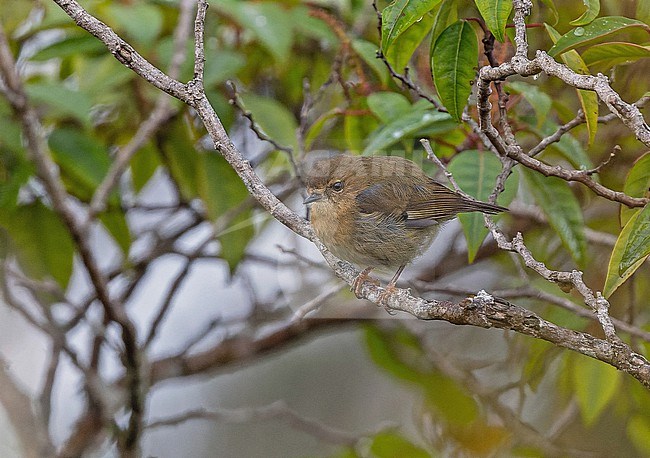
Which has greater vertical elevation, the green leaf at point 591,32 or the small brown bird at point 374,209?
the green leaf at point 591,32

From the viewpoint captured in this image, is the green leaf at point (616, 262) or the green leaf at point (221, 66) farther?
the green leaf at point (221, 66)

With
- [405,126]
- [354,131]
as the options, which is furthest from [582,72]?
[354,131]

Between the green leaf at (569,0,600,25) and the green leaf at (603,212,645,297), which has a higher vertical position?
the green leaf at (569,0,600,25)

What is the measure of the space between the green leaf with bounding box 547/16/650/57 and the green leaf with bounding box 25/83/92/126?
1.51 metres

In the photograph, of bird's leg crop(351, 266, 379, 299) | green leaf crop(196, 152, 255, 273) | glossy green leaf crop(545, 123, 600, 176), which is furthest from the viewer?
green leaf crop(196, 152, 255, 273)

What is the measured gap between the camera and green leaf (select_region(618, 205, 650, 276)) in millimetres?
1501

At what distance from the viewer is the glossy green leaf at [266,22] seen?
250 centimetres

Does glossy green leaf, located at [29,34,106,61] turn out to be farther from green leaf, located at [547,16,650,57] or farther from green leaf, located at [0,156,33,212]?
green leaf, located at [547,16,650,57]

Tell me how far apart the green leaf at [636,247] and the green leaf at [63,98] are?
1.68 m

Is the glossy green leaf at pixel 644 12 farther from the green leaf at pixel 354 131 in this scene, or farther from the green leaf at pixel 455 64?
the green leaf at pixel 354 131

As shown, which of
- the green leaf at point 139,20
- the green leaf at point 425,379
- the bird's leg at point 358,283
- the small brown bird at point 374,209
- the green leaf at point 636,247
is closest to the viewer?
the green leaf at point 636,247

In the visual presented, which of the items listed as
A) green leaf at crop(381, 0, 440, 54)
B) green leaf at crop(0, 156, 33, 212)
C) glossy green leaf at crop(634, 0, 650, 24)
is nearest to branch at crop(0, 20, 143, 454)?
green leaf at crop(0, 156, 33, 212)

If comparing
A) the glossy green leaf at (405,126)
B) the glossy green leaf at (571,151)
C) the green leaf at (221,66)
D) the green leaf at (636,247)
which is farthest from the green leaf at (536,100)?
the green leaf at (221,66)

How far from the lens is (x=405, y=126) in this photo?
2.05 metres
